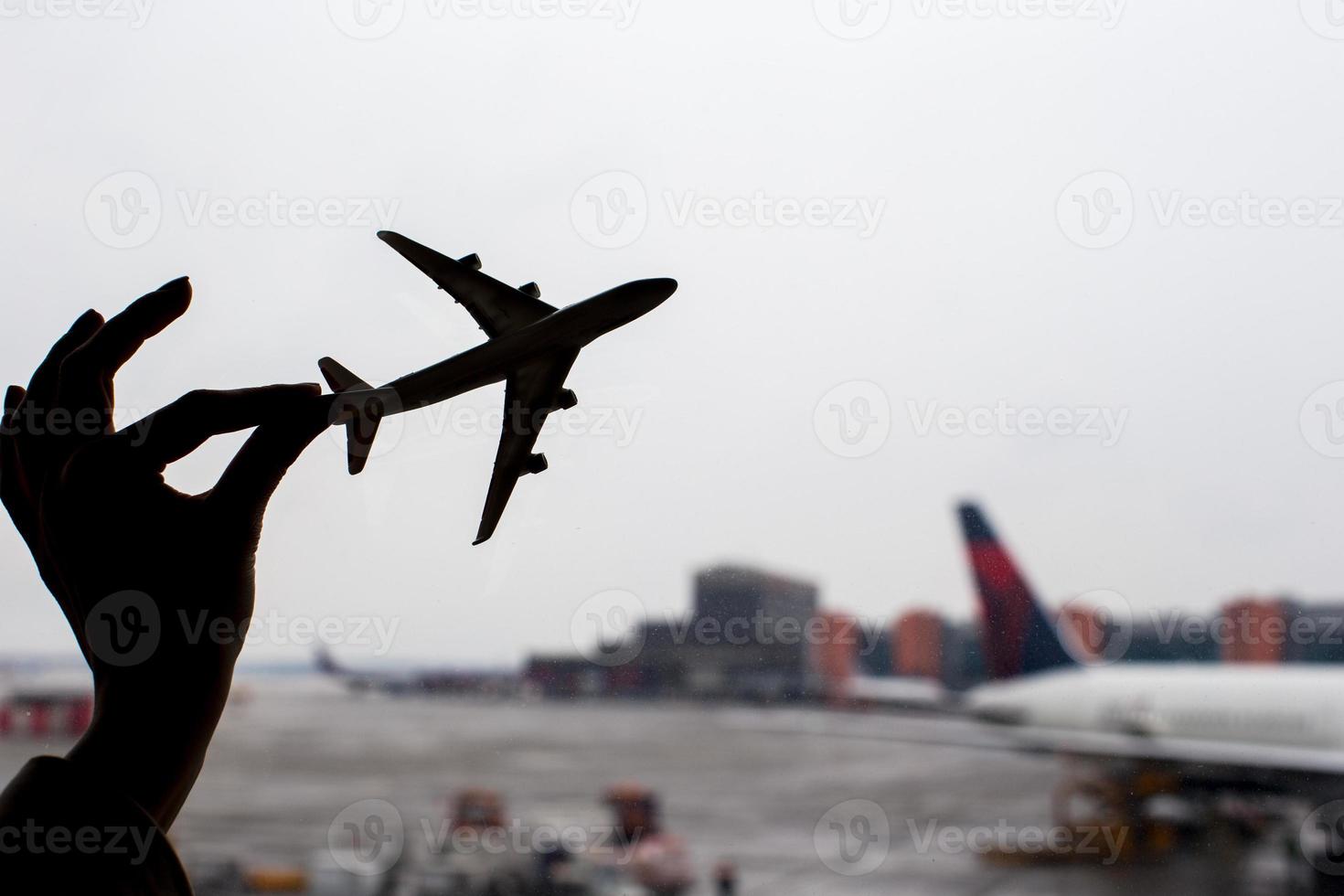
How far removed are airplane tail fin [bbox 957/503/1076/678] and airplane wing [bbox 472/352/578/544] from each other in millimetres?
898

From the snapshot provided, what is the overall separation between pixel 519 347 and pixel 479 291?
0.34ft

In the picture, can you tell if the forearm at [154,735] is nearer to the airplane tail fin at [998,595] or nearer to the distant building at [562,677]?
the distant building at [562,677]

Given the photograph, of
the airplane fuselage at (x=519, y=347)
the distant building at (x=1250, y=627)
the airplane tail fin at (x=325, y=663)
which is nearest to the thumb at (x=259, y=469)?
the airplane fuselage at (x=519, y=347)

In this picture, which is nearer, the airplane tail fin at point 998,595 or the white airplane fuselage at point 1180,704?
the airplane tail fin at point 998,595

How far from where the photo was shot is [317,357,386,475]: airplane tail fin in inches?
27.9

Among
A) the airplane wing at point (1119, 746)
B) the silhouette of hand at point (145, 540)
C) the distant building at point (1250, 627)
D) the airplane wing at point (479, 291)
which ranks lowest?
the airplane wing at point (1119, 746)

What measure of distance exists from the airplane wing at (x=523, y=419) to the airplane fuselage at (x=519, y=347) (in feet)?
0.07

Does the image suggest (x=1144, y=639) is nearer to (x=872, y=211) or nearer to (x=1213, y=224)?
(x=1213, y=224)

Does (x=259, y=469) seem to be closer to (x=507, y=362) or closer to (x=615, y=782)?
(x=507, y=362)

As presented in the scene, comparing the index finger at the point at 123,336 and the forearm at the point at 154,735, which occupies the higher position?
the index finger at the point at 123,336

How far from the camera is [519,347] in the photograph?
739 mm

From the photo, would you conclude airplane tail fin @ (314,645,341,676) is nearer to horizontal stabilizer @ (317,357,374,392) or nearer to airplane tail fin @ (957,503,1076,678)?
horizontal stabilizer @ (317,357,374,392)

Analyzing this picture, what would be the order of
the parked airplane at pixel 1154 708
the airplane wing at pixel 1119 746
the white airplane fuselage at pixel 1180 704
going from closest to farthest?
the airplane wing at pixel 1119 746 → the parked airplane at pixel 1154 708 → the white airplane fuselage at pixel 1180 704

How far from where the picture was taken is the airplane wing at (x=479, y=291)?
787 mm
